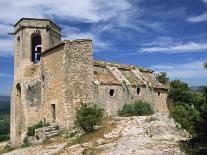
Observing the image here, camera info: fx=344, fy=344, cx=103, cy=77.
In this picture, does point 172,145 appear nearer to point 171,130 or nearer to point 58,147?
point 171,130

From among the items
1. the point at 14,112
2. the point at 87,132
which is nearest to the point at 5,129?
the point at 14,112

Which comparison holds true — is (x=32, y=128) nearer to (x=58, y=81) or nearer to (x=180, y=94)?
(x=58, y=81)

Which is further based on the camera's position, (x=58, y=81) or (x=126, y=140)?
(x=58, y=81)

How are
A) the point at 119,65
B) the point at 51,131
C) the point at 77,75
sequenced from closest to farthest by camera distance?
the point at 51,131 → the point at 77,75 → the point at 119,65

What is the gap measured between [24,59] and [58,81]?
4.62 m

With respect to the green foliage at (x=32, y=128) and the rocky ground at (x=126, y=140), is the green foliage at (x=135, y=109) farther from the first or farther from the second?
the green foliage at (x=32, y=128)

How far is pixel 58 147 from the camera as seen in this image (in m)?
20.2

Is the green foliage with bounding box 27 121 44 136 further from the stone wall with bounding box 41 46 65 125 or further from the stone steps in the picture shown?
the stone steps

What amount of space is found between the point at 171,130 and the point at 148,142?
3062mm

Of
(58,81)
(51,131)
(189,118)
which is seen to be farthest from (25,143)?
(189,118)

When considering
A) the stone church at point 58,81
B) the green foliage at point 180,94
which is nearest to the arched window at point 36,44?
the stone church at point 58,81

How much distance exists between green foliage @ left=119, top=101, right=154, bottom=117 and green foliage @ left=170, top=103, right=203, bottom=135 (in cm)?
575

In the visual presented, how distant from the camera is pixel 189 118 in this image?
18.1m

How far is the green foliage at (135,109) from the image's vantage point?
1051 inches
